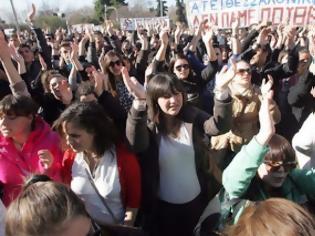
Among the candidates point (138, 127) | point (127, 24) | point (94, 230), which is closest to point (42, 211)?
point (94, 230)

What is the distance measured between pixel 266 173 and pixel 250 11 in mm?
6659

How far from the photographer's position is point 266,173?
184 centimetres

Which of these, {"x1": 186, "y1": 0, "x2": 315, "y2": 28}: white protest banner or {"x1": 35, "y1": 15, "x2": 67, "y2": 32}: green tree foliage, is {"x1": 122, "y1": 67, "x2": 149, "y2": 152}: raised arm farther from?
{"x1": 35, "y1": 15, "x2": 67, "y2": 32}: green tree foliage

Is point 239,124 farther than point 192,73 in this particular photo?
No

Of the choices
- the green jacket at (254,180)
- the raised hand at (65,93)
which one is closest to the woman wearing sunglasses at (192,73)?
the raised hand at (65,93)

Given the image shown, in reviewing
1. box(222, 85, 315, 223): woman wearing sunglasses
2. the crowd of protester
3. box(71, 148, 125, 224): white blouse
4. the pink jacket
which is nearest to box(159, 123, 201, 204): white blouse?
the crowd of protester

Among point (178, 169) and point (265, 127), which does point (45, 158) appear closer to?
point (178, 169)

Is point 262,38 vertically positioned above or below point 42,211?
below

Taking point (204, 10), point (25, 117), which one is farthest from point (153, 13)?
point (25, 117)

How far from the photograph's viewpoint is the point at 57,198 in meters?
1.39

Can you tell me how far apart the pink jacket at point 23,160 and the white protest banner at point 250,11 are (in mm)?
6117

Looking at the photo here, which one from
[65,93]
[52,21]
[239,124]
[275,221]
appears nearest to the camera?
[275,221]

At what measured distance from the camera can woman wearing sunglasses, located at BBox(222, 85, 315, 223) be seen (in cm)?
175

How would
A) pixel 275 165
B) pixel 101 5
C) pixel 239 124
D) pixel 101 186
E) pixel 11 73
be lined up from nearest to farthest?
1. pixel 275 165
2. pixel 101 186
3. pixel 11 73
4. pixel 239 124
5. pixel 101 5
